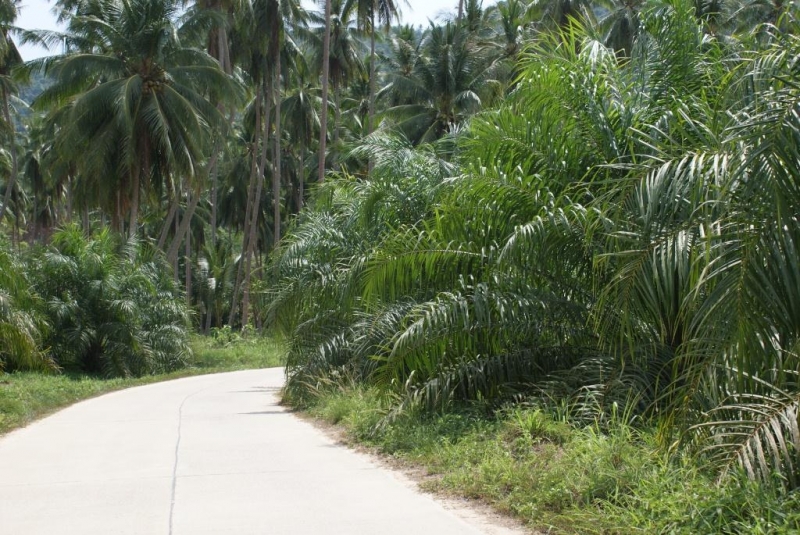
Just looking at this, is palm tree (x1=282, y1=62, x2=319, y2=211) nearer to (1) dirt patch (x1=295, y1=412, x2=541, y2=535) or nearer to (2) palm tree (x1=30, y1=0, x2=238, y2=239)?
(2) palm tree (x1=30, y1=0, x2=238, y2=239)

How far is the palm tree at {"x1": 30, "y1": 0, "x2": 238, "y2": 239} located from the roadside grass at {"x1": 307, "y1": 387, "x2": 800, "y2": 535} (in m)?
20.1

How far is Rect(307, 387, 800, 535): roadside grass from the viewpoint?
5.16 m

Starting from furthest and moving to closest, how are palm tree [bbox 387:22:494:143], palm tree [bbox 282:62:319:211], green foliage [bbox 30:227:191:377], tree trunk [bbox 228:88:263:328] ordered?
palm tree [bbox 282:62:319:211] → tree trunk [bbox 228:88:263:328] → palm tree [bbox 387:22:494:143] → green foliage [bbox 30:227:191:377]

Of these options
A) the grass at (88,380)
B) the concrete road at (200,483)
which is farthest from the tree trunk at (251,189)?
the concrete road at (200,483)

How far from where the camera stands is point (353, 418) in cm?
1115

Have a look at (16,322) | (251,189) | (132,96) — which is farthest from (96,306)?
(251,189)

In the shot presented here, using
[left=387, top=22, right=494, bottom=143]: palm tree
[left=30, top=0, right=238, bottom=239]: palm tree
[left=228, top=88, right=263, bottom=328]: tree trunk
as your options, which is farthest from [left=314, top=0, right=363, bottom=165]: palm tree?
[left=30, top=0, right=238, bottom=239]: palm tree

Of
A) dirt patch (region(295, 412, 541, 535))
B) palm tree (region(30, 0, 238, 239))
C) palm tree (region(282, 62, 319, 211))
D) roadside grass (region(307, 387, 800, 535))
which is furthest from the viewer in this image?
palm tree (region(282, 62, 319, 211))

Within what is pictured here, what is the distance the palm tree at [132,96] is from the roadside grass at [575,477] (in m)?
20.1

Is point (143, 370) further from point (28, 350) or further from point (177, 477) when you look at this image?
point (177, 477)

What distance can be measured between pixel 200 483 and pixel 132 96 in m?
21.6

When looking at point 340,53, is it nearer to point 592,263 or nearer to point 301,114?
point 301,114

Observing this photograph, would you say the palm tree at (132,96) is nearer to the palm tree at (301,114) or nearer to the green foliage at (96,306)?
the green foliage at (96,306)

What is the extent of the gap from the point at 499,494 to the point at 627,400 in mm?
1658
